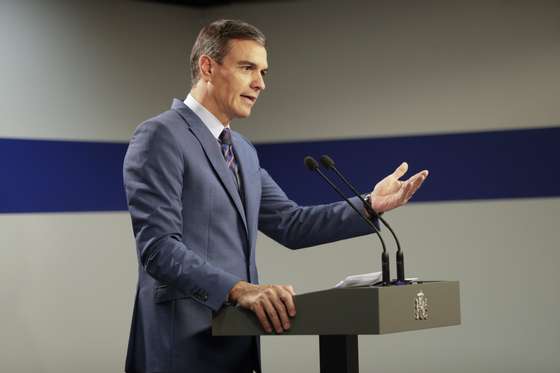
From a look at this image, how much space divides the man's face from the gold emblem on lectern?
79 centimetres

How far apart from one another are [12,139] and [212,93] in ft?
8.81

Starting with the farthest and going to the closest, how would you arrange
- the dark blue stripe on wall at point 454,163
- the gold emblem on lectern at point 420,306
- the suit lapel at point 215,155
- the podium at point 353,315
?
1. the dark blue stripe on wall at point 454,163
2. the suit lapel at point 215,155
3. the gold emblem on lectern at point 420,306
4. the podium at point 353,315

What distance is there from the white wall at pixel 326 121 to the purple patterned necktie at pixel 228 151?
2.68 metres

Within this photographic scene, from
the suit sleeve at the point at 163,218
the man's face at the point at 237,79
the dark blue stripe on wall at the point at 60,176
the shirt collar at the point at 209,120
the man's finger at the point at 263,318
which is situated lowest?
the man's finger at the point at 263,318

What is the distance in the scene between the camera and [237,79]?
2.51m

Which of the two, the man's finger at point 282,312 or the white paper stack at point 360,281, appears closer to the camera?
the man's finger at point 282,312

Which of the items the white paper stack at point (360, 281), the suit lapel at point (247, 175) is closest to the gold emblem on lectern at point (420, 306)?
the white paper stack at point (360, 281)

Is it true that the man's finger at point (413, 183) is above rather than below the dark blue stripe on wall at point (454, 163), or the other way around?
below

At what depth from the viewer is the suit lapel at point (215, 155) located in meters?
2.40

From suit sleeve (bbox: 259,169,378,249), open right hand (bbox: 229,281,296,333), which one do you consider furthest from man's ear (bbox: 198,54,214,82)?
open right hand (bbox: 229,281,296,333)

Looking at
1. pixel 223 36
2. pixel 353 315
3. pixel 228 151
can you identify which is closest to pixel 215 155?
pixel 228 151

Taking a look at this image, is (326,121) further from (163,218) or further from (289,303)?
(289,303)

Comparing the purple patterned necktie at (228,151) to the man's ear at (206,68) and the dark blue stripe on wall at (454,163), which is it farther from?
the dark blue stripe on wall at (454,163)

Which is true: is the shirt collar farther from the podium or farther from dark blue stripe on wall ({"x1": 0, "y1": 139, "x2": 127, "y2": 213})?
dark blue stripe on wall ({"x1": 0, "y1": 139, "x2": 127, "y2": 213})
